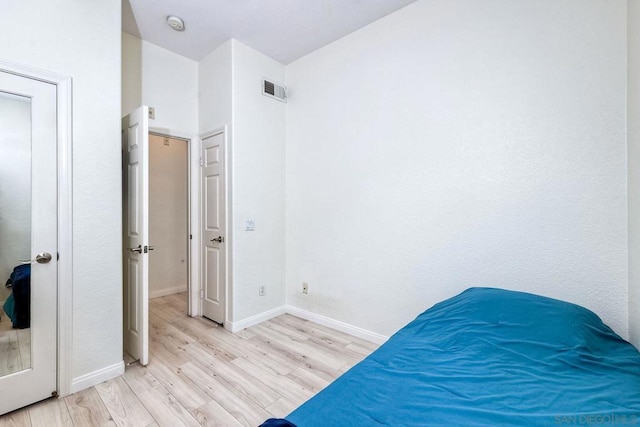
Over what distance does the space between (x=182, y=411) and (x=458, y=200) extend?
2.49m

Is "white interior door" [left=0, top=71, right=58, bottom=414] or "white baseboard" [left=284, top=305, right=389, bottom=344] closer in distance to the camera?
"white interior door" [left=0, top=71, right=58, bottom=414]

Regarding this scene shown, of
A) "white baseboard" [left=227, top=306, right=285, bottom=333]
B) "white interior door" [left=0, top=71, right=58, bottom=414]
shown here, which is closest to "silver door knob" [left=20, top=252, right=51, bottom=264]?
"white interior door" [left=0, top=71, right=58, bottom=414]

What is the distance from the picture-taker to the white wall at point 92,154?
197 centimetres

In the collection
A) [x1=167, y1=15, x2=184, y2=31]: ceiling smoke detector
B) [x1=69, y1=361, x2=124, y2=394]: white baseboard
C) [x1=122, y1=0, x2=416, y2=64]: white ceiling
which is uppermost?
[x1=122, y1=0, x2=416, y2=64]: white ceiling

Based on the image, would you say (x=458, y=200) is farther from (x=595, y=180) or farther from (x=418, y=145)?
(x=595, y=180)

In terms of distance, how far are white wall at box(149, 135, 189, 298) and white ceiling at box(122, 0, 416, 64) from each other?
1.66 m

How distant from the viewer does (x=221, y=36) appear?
9.76 ft

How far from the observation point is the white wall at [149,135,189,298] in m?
4.23

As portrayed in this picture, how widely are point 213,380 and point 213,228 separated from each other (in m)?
1.64

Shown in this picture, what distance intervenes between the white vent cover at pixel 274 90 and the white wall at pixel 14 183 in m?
2.07

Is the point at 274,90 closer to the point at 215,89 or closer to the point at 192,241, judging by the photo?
the point at 215,89

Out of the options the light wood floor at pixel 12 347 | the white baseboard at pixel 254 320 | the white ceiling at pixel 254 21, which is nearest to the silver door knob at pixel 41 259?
the light wood floor at pixel 12 347

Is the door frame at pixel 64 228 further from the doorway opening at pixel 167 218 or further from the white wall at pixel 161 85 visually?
the doorway opening at pixel 167 218

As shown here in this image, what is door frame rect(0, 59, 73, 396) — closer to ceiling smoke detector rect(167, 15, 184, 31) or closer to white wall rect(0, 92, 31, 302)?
white wall rect(0, 92, 31, 302)
